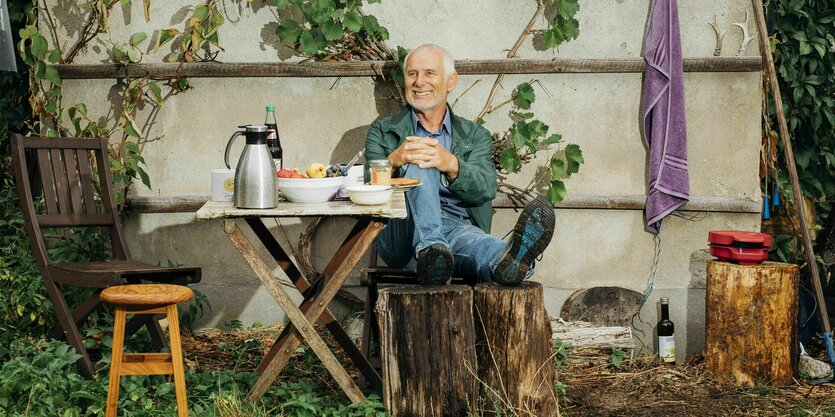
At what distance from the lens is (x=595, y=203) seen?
5.47m

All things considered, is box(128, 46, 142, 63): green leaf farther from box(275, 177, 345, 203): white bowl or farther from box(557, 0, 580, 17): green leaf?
box(557, 0, 580, 17): green leaf

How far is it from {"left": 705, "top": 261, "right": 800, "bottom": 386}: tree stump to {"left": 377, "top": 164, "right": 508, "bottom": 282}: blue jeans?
4.43 feet

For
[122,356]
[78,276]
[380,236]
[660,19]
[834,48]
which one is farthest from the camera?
[834,48]

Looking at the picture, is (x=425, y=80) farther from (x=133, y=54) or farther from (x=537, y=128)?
(x=133, y=54)

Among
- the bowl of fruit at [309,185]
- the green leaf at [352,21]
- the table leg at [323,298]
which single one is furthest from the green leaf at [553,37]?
the table leg at [323,298]

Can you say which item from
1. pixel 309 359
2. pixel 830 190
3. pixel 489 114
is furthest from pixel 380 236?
pixel 830 190

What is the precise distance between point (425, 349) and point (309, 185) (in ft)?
2.75

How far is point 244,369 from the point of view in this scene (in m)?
5.02

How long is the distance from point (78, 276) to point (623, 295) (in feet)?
9.71

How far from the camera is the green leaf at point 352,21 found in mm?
5273

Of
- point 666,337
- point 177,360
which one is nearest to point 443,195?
point 666,337

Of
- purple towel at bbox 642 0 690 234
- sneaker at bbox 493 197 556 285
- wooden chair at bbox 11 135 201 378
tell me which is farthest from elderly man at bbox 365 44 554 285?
A: wooden chair at bbox 11 135 201 378

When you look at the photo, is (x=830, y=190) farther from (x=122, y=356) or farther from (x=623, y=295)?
(x=122, y=356)

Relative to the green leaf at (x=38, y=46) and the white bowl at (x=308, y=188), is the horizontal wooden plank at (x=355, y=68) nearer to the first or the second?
the green leaf at (x=38, y=46)
